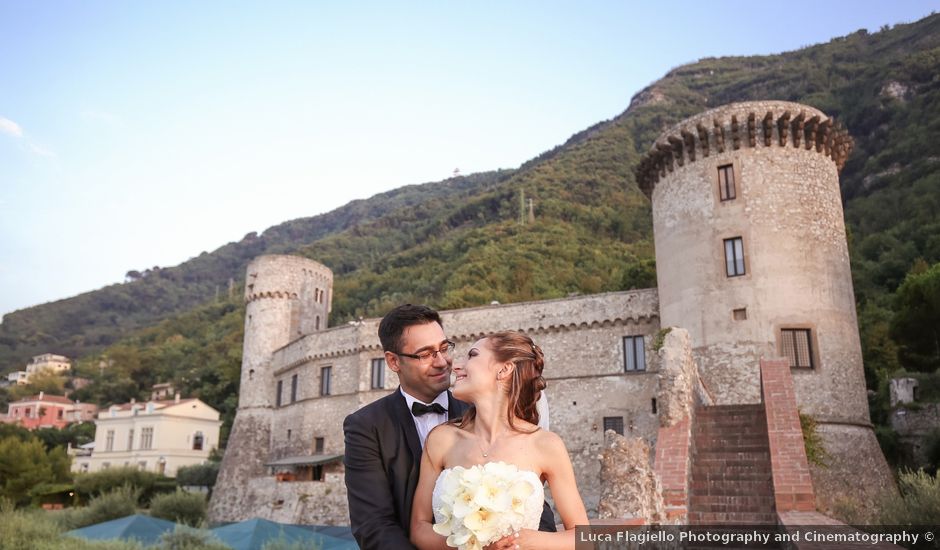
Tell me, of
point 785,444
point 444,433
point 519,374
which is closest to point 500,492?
point 444,433

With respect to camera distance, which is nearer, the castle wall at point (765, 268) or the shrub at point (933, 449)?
the castle wall at point (765, 268)

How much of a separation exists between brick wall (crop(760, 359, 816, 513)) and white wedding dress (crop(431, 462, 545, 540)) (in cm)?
870

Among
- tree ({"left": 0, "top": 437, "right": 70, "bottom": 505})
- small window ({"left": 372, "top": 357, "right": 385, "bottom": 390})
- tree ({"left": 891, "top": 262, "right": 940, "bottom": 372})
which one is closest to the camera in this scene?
tree ({"left": 891, "top": 262, "right": 940, "bottom": 372})

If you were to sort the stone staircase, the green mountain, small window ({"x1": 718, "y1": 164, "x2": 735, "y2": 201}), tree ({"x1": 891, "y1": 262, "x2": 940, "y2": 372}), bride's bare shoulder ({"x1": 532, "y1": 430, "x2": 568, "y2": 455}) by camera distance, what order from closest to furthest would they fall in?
bride's bare shoulder ({"x1": 532, "y1": 430, "x2": 568, "y2": 455}) → the stone staircase → small window ({"x1": 718, "y1": 164, "x2": 735, "y2": 201}) → tree ({"x1": 891, "y1": 262, "x2": 940, "y2": 372}) → the green mountain

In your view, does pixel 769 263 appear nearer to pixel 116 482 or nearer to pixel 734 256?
pixel 734 256

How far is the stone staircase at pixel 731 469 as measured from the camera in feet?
35.6

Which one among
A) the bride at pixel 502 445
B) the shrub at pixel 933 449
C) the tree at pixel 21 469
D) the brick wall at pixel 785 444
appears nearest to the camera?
the bride at pixel 502 445

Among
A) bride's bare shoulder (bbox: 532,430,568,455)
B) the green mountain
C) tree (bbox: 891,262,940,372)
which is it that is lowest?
bride's bare shoulder (bbox: 532,430,568,455)

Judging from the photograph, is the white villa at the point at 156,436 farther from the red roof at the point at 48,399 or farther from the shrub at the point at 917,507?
the shrub at the point at 917,507

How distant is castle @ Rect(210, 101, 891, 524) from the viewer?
18344 mm

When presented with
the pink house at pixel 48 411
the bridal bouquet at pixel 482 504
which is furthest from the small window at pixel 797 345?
the pink house at pixel 48 411

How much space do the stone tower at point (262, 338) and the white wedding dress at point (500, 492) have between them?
34.7 metres

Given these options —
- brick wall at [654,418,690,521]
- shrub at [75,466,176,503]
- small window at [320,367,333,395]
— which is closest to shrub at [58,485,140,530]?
small window at [320,367,333,395]

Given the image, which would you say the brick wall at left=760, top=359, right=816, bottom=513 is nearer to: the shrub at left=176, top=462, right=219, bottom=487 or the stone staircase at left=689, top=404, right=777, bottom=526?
the stone staircase at left=689, top=404, right=777, bottom=526
